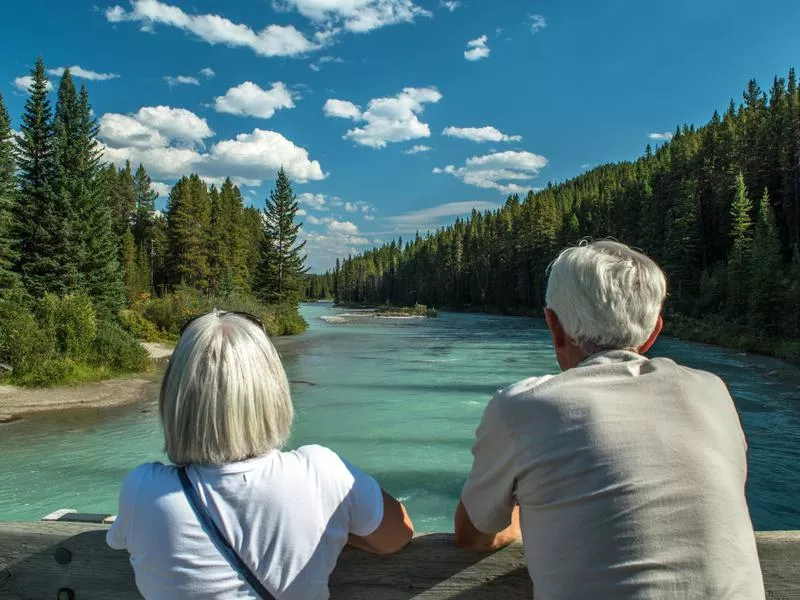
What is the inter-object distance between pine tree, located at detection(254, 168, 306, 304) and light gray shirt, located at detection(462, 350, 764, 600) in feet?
160

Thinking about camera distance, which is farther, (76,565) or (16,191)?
(16,191)

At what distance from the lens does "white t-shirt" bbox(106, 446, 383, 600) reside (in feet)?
4.98

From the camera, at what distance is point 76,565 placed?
6.07 feet

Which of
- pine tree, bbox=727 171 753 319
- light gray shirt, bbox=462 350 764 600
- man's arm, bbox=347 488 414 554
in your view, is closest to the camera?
light gray shirt, bbox=462 350 764 600

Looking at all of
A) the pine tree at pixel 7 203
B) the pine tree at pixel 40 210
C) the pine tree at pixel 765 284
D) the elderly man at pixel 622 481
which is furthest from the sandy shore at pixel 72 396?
the pine tree at pixel 765 284

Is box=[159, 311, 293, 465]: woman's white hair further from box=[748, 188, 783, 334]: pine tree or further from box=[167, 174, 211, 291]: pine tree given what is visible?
box=[167, 174, 211, 291]: pine tree

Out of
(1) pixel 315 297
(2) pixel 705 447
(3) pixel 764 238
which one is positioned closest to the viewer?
(2) pixel 705 447

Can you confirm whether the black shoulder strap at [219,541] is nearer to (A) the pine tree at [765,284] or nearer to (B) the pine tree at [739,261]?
(A) the pine tree at [765,284]

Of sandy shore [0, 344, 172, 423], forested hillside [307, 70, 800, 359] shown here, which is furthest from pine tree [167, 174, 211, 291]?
forested hillside [307, 70, 800, 359]

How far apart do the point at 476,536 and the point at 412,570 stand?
0.23 m

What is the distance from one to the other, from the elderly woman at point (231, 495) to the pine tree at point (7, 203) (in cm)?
2556

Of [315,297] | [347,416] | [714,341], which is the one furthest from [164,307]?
[315,297]

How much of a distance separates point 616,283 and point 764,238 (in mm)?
42230

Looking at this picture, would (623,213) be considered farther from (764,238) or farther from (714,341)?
(714,341)
